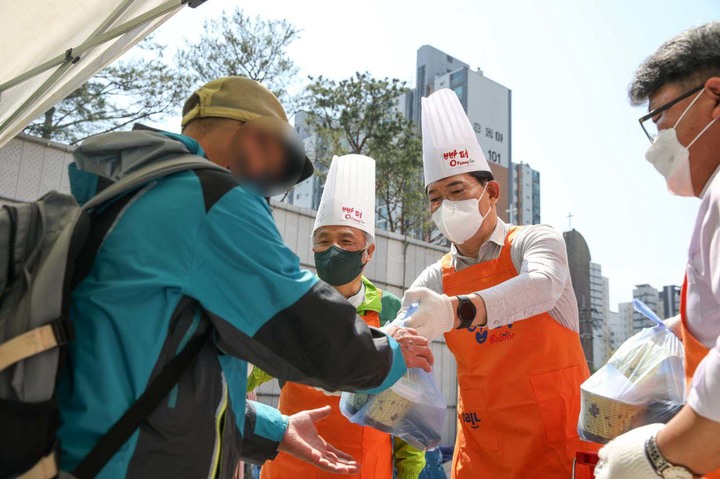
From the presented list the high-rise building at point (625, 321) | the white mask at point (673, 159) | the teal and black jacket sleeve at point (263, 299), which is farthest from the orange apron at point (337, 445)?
the high-rise building at point (625, 321)

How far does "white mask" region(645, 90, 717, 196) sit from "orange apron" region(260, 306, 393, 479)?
6.30ft

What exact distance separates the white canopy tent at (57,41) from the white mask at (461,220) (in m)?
2.26

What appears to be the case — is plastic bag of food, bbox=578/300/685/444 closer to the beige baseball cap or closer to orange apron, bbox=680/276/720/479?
orange apron, bbox=680/276/720/479

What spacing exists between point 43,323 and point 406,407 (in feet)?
4.90

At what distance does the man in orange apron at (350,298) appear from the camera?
3.05 meters

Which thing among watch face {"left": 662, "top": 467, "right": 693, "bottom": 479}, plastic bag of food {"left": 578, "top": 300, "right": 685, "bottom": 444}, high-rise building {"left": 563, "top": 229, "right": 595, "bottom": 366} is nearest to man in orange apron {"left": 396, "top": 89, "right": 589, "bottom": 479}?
plastic bag of food {"left": 578, "top": 300, "right": 685, "bottom": 444}

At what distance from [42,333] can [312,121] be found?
56.3ft

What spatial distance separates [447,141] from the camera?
323 centimetres

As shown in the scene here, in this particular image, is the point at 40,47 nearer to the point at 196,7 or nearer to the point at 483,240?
the point at 196,7

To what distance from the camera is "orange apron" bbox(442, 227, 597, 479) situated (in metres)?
2.46

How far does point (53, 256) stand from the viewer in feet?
4.19

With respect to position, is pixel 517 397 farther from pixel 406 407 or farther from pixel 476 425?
pixel 406 407

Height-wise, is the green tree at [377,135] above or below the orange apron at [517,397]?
above

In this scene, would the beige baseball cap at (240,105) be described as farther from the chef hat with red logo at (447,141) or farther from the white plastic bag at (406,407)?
the chef hat with red logo at (447,141)
